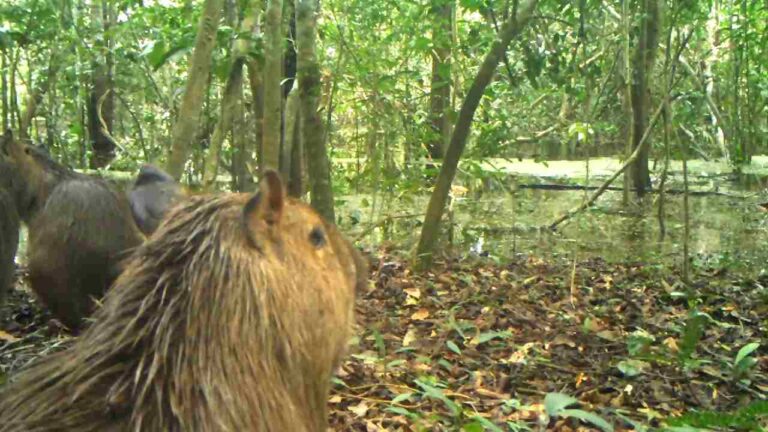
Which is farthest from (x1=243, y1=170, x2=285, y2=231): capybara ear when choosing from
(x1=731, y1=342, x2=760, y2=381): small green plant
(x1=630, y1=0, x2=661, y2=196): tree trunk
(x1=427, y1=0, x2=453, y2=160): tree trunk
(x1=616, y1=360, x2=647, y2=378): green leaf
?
(x1=630, y1=0, x2=661, y2=196): tree trunk

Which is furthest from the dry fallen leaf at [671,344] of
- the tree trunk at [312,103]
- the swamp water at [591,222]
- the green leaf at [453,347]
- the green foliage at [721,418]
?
the swamp water at [591,222]

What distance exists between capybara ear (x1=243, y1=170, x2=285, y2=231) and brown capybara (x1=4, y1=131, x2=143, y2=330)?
8.39 feet

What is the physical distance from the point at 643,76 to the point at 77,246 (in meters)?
5.80

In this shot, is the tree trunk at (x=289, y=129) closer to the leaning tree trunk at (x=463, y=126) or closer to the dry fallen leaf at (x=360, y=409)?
the leaning tree trunk at (x=463, y=126)

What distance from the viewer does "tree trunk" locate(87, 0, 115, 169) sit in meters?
6.62

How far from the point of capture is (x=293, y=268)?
1830 mm

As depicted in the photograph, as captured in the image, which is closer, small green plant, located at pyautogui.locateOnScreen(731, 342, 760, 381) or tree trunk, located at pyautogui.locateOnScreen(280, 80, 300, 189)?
small green plant, located at pyautogui.locateOnScreen(731, 342, 760, 381)

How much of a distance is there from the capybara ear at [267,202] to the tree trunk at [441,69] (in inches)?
146

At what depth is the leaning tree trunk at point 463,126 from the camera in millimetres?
4906

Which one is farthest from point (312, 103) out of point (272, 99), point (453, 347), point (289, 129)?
point (453, 347)

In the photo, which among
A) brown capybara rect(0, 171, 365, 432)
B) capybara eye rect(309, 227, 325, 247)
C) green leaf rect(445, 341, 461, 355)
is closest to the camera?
brown capybara rect(0, 171, 365, 432)

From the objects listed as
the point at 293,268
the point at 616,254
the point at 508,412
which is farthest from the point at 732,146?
the point at 293,268

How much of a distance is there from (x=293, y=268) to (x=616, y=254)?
555 centimetres

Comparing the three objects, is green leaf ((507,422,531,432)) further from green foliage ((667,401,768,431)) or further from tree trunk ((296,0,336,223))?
tree trunk ((296,0,336,223))
